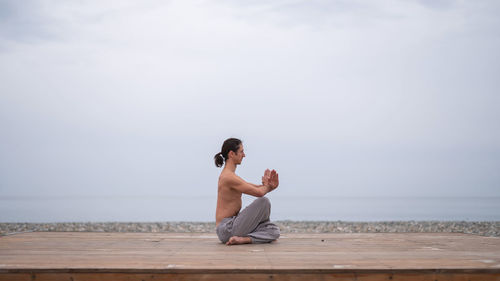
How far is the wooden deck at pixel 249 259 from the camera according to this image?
142 inches

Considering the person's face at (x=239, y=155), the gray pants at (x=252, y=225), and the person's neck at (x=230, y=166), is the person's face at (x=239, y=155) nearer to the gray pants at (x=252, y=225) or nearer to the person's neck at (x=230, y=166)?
the person's neck at (x=230, y=166)

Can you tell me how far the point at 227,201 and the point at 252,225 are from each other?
0.39 meters

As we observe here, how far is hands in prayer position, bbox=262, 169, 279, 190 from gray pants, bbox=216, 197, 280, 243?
0.51ft

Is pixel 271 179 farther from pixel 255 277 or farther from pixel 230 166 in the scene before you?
pixel 255 277

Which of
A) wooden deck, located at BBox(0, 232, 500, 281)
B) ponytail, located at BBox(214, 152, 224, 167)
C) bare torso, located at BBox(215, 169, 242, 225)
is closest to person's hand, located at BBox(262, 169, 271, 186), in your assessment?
bare torso, located at BBox(215, 169, 242, 225)

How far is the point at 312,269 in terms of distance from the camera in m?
3.61

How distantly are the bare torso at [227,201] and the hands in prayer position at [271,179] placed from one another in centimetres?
34

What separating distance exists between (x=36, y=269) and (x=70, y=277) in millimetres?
247

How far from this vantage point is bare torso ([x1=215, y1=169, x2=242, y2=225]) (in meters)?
5.48

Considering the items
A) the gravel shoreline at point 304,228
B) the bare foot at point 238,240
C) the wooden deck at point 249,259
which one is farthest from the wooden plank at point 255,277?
the gravel shoreline at point 304,228

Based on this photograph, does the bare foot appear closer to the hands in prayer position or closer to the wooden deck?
the wooden deck

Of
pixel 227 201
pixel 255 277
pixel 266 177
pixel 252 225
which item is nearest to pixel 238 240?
pixel 252 225

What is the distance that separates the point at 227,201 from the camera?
5.57 meters

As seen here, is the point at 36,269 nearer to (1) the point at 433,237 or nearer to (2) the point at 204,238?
(2) the point at 204,238
